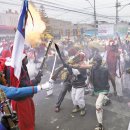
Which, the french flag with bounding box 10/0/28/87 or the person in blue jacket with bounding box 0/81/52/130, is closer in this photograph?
the person in blue jacket with bounding box 0/81/52/130

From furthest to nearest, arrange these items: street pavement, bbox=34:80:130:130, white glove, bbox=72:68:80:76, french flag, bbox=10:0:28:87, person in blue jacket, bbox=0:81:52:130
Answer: white glove, bbox=72:68:80:76 → street pavement, bbox=34:80:130:130 → french flag, bbox=10:0:28:87 → person in blue jacket, bbox=0:81:52:130

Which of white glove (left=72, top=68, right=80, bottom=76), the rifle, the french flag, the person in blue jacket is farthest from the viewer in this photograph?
white glove (left=72, top=68, right=80, bottom=76)

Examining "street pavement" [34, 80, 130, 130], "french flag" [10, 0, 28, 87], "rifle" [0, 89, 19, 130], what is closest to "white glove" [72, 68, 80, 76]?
"street pavement" [34, 80, 130, 130]

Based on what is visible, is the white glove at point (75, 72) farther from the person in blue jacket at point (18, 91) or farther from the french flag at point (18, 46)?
the person in blue jacket at point (18, 91)

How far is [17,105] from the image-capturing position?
14.6 feet

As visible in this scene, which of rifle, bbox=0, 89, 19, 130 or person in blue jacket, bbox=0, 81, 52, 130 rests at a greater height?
person in blue jacket, bbox=0, 81, 52, 130

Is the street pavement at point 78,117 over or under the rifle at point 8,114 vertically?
under

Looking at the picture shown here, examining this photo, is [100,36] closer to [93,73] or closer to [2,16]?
[93,73]

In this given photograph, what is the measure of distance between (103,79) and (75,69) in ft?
2.73

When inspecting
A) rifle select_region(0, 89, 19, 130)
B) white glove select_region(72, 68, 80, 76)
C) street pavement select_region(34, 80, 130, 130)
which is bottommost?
street pavement select_region(34, 80, 130, 130)

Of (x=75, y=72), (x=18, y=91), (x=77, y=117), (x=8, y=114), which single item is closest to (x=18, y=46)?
(x=18, y=91)

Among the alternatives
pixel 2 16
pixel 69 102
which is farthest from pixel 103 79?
pixel 2 16

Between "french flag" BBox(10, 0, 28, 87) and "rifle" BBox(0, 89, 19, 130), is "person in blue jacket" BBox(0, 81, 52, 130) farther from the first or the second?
"french flag" BBox(10, 0, 28, 87)

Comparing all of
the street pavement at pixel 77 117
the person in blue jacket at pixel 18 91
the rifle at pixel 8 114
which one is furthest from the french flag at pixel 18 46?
the street pavement at pixel 77 117
